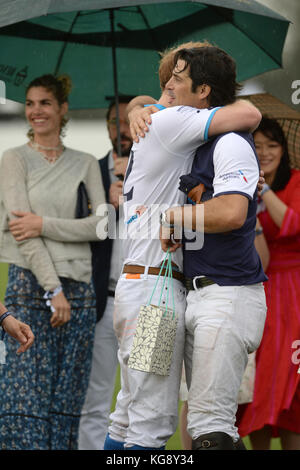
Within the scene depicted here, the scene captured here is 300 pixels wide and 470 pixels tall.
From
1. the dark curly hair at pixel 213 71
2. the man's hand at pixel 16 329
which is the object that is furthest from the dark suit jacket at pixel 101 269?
the dark curly hair at pixel 213 71

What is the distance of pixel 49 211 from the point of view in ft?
15.9

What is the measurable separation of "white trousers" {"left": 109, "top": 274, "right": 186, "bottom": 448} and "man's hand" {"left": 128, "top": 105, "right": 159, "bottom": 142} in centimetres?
55

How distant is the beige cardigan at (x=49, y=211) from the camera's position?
15.5ft

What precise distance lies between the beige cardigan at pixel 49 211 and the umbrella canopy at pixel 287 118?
44.8 inches

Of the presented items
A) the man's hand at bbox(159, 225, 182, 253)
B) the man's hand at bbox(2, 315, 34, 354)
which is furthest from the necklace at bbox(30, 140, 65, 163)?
the man's hand at bbox(159, 225, 182, 253)

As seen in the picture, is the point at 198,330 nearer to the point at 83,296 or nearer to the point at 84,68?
the point at 83,296

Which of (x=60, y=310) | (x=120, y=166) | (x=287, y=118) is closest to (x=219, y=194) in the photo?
(x=120, y=166)

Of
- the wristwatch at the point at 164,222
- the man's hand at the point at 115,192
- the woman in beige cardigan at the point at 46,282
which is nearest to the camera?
the wristwatch at the point at 164,222

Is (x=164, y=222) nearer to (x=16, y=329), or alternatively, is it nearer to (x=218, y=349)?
(x=218, y=349)

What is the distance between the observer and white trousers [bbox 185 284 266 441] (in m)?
3.05

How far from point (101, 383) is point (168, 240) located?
6.98ft

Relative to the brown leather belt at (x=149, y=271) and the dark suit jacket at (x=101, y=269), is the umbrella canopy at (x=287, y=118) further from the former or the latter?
the brown leather belt at (x=149, y=271)
